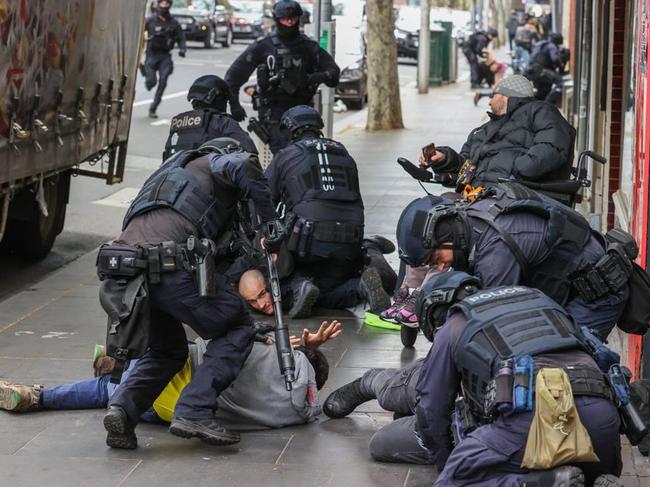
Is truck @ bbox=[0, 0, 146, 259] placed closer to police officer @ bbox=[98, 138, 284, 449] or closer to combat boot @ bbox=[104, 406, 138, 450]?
police officer @ bbox=[98, 138, 284, 449]

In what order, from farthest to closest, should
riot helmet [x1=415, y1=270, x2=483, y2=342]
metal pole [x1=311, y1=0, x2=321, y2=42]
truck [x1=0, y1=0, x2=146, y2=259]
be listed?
metal pole [x1=311, y1=0, x2=321, y2=42]
truck [x1=0, y1=0, x2=146, y2=259]
riot helmet [x1=415, y1=270, x2=483, y2=342]

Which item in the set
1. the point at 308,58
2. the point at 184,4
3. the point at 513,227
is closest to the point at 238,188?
the point at 513,227

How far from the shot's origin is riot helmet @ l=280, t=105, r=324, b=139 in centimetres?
1020

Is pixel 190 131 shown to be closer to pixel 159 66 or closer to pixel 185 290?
pixel 185 290

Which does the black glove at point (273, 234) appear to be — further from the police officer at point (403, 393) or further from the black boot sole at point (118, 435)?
the black boot sole at point (118, 435)

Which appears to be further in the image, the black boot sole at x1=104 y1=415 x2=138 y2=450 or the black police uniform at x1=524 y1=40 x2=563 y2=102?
the black police uniform at x1=524 y1=40 x2=563 y2=102

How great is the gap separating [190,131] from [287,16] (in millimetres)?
2984

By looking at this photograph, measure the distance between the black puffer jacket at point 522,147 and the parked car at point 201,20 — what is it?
34365 mm

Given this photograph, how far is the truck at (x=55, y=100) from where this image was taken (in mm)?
9648

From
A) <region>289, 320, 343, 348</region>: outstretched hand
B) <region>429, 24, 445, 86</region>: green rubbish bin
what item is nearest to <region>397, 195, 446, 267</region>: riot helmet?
<region>289, 320, 343, 348</region>: outstretched hand

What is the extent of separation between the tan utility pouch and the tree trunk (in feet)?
59.0

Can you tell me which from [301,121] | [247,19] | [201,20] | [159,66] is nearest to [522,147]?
[301,121]

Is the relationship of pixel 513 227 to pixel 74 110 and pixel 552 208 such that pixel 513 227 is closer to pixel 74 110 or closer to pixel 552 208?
pixel 552 208

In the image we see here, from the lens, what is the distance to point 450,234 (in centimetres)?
607
